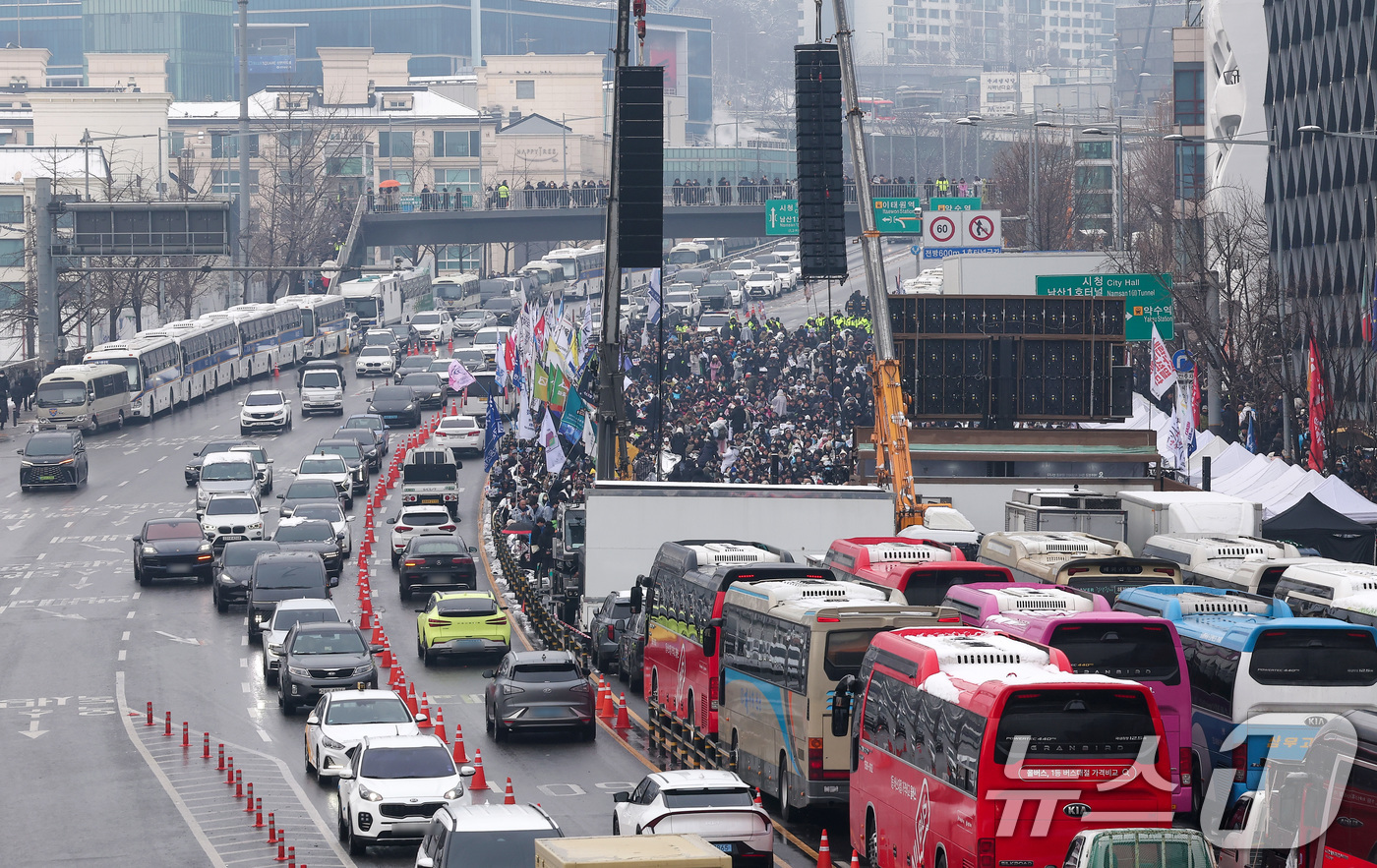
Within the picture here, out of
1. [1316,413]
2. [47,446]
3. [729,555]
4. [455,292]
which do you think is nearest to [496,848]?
[729,555]

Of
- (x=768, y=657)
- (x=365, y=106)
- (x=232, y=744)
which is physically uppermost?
(x=365, y=106)

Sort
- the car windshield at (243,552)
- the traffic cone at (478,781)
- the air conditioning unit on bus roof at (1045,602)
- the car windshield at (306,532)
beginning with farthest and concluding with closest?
the car windshield at (306,532) < the car windshield at (243,552) < the traffic cone at (478,781) < the air conditioning unit on bus roof at (1045,602)

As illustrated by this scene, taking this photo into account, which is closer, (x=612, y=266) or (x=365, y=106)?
(x=612, y=266)

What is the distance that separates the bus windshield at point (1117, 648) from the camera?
68.0 ft

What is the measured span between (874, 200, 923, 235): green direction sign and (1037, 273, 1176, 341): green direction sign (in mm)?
7088

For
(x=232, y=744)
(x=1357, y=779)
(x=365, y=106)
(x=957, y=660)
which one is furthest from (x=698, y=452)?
(x=365, y=106)

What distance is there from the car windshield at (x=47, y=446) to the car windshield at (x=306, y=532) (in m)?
15.8

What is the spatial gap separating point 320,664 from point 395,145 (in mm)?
130758

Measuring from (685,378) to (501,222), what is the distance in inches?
1928

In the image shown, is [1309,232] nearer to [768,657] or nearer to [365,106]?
[768,657]

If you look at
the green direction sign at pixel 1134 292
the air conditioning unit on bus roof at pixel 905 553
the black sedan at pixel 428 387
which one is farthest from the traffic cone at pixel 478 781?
the black sedan at pixel 428 387

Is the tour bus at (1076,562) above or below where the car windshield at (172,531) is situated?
above

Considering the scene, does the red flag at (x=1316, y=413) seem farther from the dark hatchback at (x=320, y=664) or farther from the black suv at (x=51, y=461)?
the black suv at (x=51, y=461)

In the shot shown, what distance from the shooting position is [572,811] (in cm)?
2430
